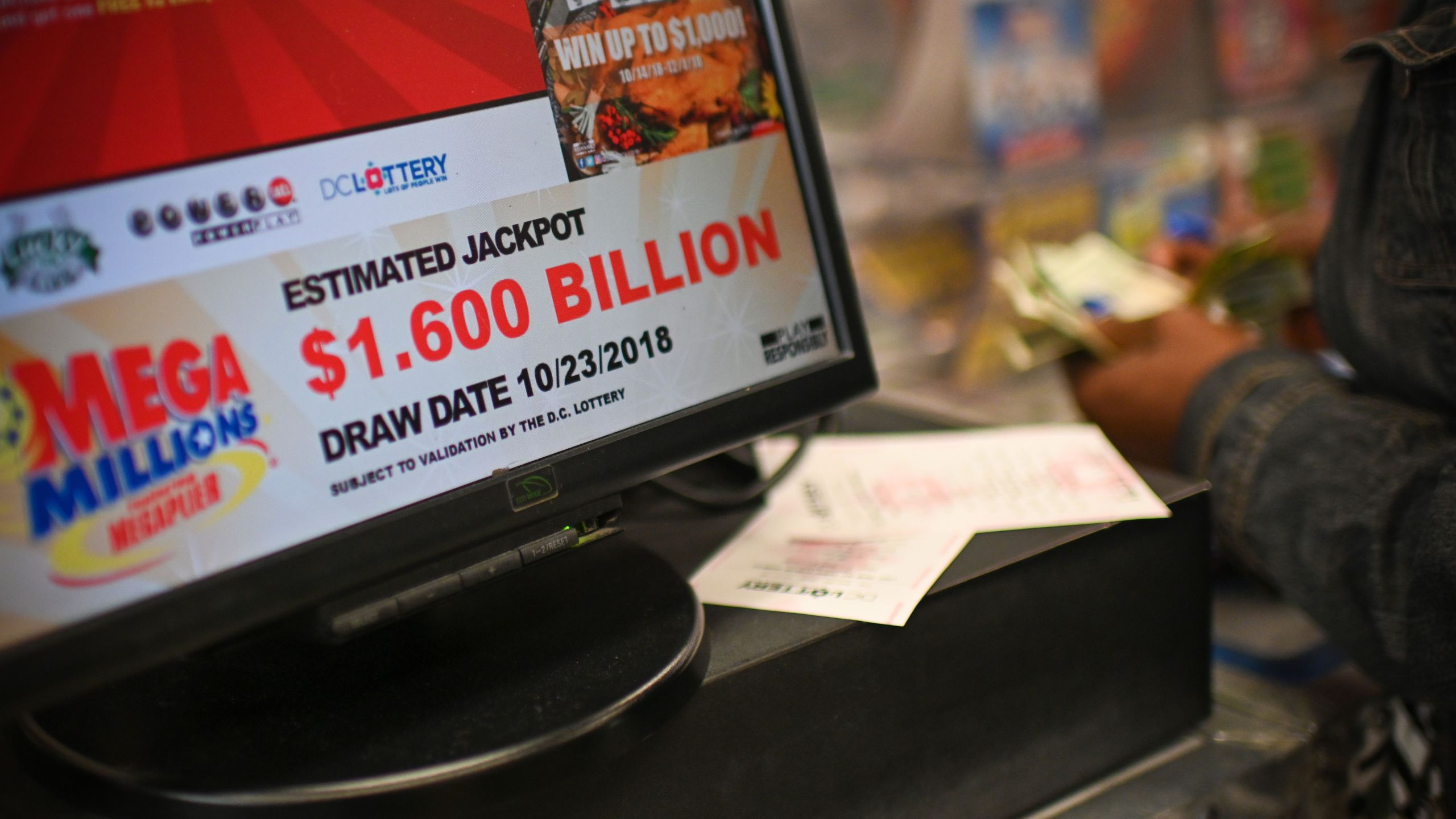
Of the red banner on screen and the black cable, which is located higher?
the red banner on screen

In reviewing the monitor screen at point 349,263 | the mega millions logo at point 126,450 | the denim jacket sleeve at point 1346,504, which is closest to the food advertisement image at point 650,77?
the monitor screen at point 349,263

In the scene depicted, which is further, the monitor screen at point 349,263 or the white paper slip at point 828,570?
the white paper slip at point 828,570

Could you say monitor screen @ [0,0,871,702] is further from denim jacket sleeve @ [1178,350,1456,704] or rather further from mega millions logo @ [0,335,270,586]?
denim jacket sleeve @ [1178,350,1456,704]

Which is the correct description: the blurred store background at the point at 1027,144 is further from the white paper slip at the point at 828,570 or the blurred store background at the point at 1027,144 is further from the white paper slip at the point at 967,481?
the white paper slip at the point at 828,570

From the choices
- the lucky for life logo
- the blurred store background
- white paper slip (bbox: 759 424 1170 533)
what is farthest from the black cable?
the blurred store background

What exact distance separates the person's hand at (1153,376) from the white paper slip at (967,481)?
0.11 m

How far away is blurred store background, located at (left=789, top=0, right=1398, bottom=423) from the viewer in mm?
1535

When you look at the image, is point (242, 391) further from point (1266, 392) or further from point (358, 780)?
point (1266, 392)

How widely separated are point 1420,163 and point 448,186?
2.11 feet

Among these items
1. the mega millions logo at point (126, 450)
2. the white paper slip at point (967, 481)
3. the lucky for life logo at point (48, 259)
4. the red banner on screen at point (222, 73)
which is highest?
the red banner on screen at point (222, 73)

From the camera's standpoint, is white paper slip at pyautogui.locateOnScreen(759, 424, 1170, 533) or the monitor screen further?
white paper slip at pyautogui.locateOnScreen(759, 424, 1170, 533)

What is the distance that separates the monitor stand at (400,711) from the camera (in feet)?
1.49

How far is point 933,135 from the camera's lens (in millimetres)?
1646

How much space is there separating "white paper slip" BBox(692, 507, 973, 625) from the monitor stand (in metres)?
0.06
